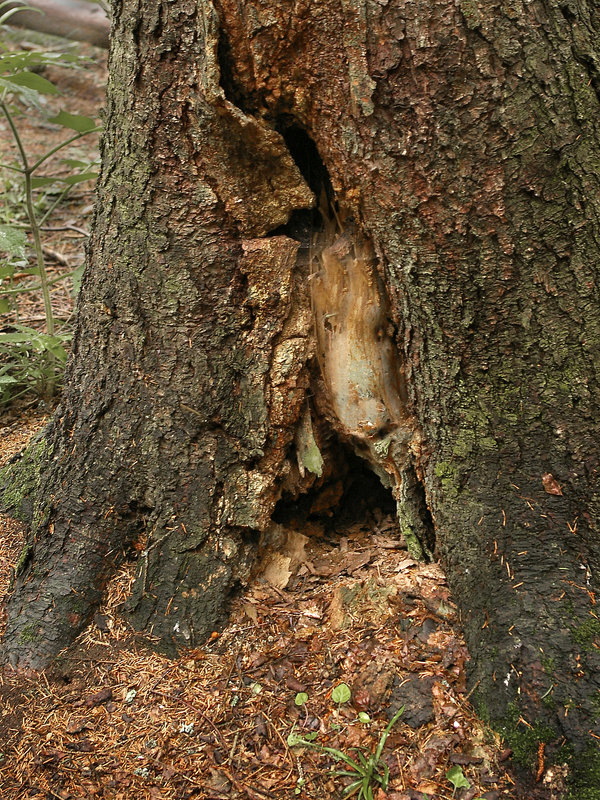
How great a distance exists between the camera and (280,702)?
2273 mm

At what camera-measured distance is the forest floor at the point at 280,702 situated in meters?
2.09

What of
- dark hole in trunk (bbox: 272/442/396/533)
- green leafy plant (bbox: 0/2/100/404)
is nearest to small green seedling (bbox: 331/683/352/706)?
dark hole in trunk (bbox: 272/442/396/533)

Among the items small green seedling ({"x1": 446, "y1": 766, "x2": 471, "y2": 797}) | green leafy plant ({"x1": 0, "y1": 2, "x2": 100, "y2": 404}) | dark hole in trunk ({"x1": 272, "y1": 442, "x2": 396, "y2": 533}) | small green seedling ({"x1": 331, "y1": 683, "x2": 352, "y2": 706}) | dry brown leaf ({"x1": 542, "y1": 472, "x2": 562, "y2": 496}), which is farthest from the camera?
green leafy plant ({"x1": 0, "y1": 2, "x2": 100, "y2": 404})

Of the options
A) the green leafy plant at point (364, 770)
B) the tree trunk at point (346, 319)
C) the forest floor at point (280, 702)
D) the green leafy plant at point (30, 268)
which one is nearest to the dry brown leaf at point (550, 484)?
the tree trunk at point (346, 319)

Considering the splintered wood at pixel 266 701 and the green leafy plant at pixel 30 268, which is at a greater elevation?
the green leafy plant at pixel 30 268

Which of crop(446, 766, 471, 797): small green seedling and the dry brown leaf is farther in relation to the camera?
the dry brown leaf

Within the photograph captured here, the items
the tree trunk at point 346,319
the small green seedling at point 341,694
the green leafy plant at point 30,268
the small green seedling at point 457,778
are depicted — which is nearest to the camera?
the tree trunk at point 346,319

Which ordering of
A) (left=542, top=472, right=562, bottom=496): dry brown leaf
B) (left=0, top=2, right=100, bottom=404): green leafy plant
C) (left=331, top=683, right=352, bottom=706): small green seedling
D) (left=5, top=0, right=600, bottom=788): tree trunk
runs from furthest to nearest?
(left=0, top=2, right=100, bottom=404): green leafy plant
(left=331, top=683, right=352, bottom=706): small green seedling
(left=542, top=472, right=562, bottom=496): dry brown leaf
(left=5, top=0, right=600, bottom=788): tree trunk

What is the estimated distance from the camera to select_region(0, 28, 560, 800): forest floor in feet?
6.84

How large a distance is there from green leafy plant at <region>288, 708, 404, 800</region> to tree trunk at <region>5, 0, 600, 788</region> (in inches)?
15.3

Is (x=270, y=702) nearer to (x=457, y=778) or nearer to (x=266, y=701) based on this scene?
(x=266, y=701)

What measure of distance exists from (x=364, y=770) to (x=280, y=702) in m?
0.37

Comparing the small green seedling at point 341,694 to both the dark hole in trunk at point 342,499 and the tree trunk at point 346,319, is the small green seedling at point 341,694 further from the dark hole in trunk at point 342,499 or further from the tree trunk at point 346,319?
the dark hole in trunk at point 342,499

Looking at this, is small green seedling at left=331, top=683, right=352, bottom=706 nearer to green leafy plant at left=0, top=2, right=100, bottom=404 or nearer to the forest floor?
the forest floor
